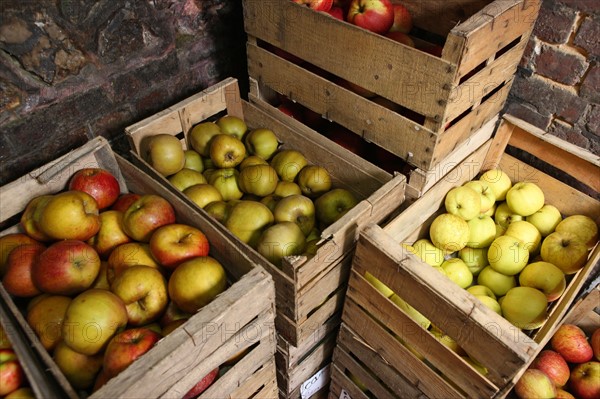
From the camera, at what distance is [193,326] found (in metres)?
1.12

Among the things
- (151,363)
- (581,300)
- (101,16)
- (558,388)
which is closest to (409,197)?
(581,300)

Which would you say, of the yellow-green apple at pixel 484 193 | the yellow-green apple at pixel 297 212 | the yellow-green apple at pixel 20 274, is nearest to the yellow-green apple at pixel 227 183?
the yellow-green apple at pixel 297 212

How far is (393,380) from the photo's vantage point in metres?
1.59

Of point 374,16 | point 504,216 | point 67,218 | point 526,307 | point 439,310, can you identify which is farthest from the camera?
point 504,216

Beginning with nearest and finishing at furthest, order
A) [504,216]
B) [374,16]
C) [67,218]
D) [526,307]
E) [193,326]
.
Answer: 1. [193,326]
2. [67,218]
3. [526,307]
4. [374,16]
5. [504,216]

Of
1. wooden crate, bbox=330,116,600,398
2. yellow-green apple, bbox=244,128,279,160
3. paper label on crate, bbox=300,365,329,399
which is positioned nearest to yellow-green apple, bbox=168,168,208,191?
yellow-green apple, bbox=244,128,279,160

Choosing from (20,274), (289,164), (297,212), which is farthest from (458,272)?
(20,274)

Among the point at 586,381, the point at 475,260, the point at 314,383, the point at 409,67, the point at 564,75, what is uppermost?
the point at 409,67

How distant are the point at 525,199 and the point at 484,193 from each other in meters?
0.15

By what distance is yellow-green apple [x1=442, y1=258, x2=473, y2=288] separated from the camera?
1666mm

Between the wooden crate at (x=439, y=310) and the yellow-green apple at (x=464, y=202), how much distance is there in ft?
0.15

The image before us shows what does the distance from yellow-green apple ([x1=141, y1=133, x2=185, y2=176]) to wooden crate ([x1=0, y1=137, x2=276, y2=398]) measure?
3.6 inches

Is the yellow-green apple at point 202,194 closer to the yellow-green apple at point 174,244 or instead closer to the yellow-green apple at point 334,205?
the yellow-green apple at point 174,244

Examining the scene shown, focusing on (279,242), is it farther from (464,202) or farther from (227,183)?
(464,202)
